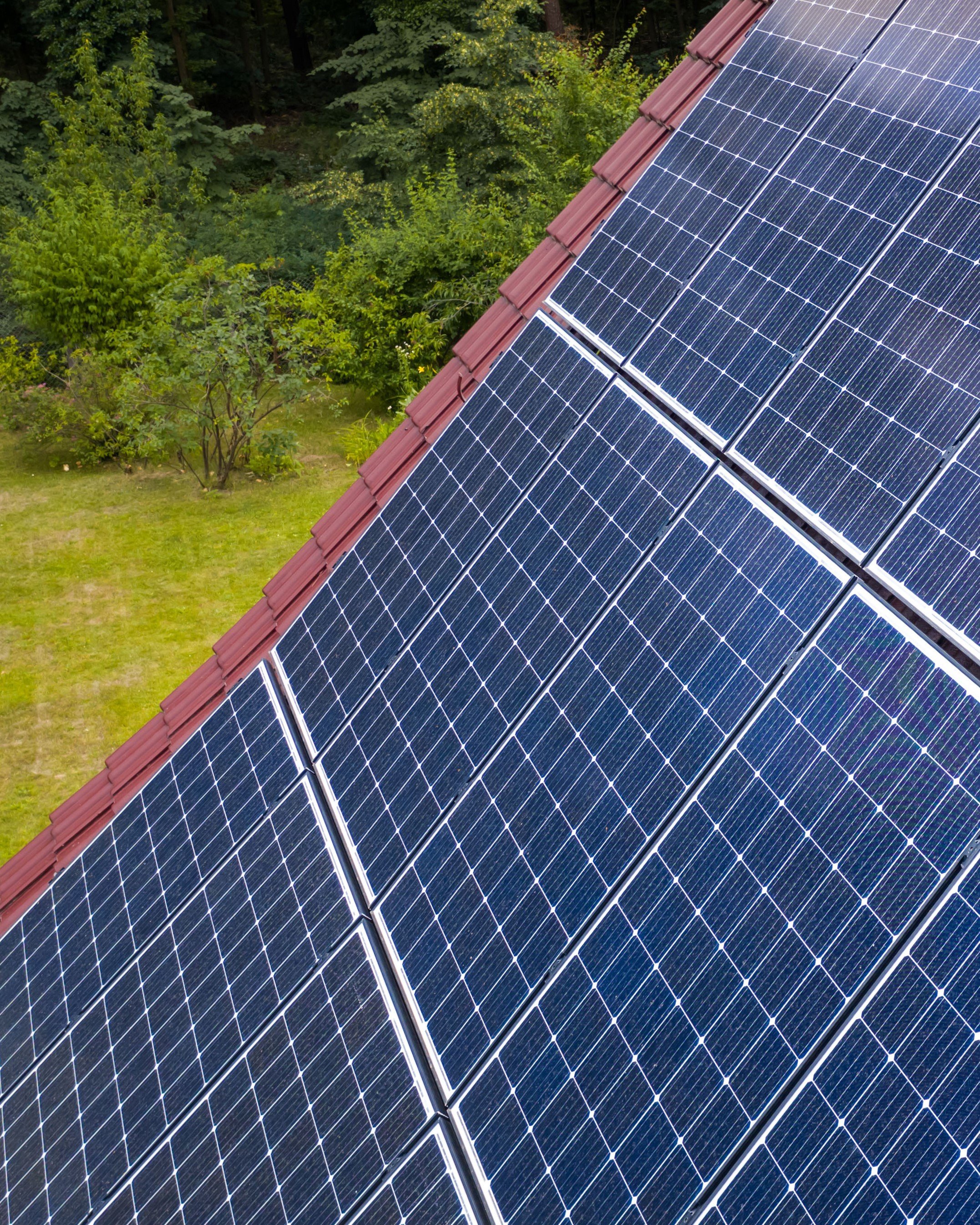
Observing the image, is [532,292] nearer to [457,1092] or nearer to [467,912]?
[467,912]

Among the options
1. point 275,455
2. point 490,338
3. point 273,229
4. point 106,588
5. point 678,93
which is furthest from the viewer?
point 273,229

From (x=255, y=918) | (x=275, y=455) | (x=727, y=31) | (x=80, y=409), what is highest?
(x=727, y=31)

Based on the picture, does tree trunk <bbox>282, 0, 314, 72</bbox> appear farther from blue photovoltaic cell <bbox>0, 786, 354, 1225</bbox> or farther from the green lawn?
blue photovoltaic cell <bbox>0, 786, 354, 1225</bbox>

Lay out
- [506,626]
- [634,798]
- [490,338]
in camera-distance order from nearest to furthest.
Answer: [634,798] < [506,626] < [490,338]

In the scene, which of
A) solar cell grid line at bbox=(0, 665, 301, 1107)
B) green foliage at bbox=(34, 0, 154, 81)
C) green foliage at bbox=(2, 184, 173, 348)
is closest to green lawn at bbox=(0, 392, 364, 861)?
green foliage at bbox=(2, 184, 173, 348)

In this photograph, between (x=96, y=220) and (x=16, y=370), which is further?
(x=96, y=220)

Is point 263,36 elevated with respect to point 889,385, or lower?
lower

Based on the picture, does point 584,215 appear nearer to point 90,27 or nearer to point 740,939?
point 740,939

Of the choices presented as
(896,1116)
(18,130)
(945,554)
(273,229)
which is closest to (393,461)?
(945,554)
